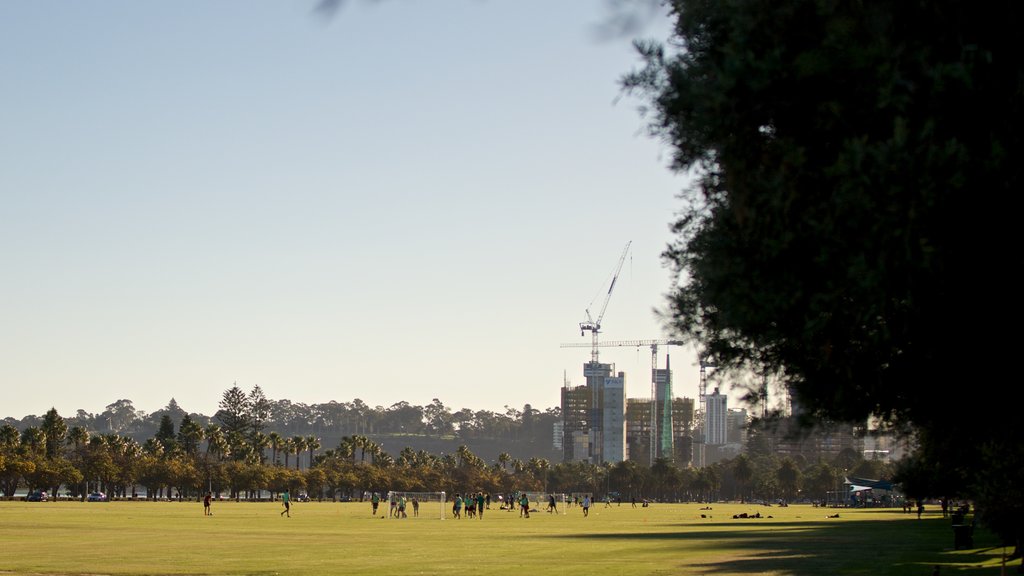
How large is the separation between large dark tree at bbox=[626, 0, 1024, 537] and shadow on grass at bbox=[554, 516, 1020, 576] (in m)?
28.4

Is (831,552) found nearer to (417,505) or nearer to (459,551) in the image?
(459,551)

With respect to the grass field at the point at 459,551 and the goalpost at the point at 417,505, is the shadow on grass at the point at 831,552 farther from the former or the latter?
the goalpost at the point at 417,505

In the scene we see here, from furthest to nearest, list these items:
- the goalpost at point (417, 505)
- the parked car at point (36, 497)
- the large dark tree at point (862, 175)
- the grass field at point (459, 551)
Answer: the parked car at point (36, 497)
the goalpost at point (417, 505)
the grass field at point (459, 551)
the large dark tree at point (862, 175)

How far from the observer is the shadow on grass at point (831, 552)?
46.0m

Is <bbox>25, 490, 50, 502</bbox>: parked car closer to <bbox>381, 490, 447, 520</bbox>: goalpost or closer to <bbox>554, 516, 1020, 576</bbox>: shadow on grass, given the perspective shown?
<bbox>381, 490, 447, 520</bbox>: goalpost

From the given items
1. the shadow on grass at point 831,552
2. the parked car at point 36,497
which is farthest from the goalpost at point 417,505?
the parked car at point 36,497

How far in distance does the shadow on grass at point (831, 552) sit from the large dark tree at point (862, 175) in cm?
2844

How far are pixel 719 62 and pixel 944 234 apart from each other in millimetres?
3927

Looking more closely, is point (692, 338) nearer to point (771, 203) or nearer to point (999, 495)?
point (771, 203)

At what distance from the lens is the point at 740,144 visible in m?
16.6

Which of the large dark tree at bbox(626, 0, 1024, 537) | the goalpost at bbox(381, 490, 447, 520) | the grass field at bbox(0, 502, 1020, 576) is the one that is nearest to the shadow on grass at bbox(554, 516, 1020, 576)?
the grass field at bbox(0, 502, 1020, 576)

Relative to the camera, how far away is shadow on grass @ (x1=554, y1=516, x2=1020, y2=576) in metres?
46.0

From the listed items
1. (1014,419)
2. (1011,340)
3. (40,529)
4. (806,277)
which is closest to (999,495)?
(1014,419)

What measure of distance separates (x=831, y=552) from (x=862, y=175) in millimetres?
47163
